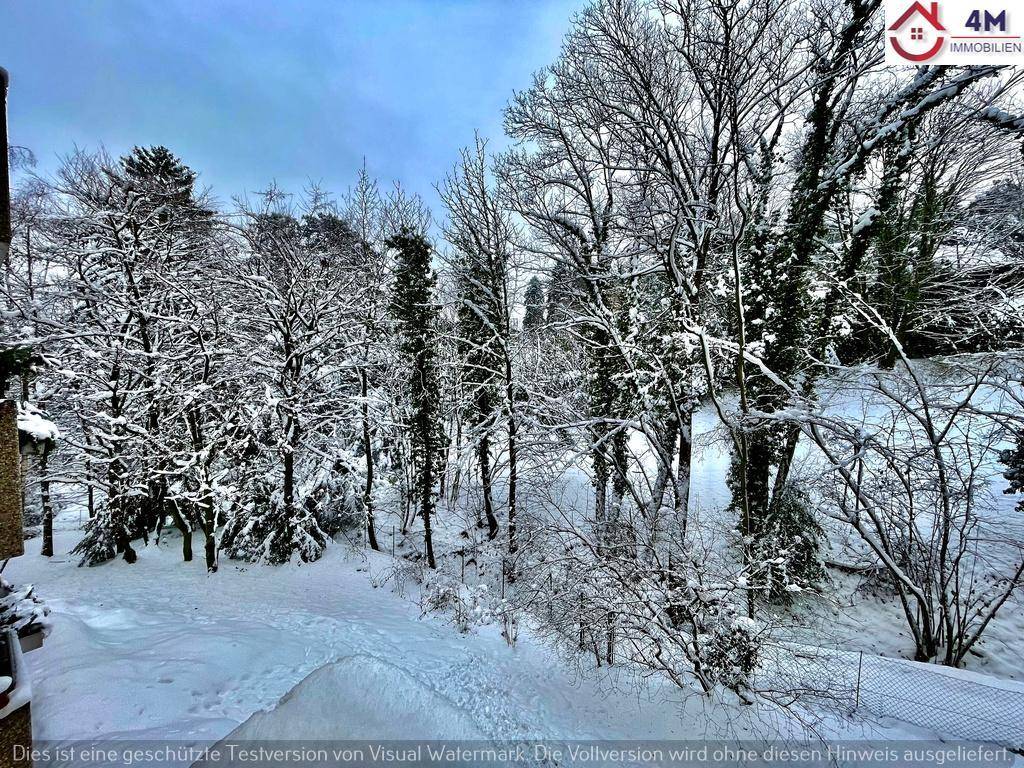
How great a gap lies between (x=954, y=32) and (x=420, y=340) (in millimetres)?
12332

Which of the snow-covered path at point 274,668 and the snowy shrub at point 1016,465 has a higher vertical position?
the snowy shrub at point 1016,465

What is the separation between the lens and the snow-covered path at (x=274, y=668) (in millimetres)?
4035

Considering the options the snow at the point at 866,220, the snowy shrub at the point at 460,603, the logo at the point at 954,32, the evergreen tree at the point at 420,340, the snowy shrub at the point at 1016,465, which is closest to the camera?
the logo at the point at 954,32

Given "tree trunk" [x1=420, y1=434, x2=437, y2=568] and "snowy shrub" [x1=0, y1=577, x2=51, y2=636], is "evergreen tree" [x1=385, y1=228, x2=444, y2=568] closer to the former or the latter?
"tree trunk" [x1=420, y1=434, x2=437, y2=568]

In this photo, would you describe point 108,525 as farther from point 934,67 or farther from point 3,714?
point 934,67

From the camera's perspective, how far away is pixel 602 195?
41.0 feet

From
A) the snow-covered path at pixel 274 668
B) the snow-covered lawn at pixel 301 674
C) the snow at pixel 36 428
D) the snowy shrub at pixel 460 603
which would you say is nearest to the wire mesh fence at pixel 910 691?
the snow-covered lawn at pixel 301 674

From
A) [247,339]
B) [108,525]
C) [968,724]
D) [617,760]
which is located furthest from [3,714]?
[108,525]

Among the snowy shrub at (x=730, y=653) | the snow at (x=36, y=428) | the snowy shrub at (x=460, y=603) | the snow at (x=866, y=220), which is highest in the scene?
the snow at (x=866, y=220)

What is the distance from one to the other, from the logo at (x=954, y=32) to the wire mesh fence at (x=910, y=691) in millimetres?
9025

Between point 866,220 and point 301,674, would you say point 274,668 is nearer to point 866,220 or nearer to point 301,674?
point 301,674

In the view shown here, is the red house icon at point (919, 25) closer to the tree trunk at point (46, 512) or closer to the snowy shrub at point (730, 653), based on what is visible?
the snowy shrub at point (730, 653)

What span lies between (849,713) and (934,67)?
34.7ft

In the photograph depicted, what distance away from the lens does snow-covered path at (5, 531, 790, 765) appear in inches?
159
